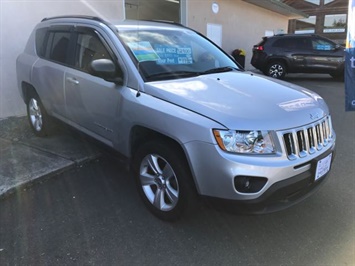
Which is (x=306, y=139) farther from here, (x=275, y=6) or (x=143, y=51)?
(x=275, y=6)

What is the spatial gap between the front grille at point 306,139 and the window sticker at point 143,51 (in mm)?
1594

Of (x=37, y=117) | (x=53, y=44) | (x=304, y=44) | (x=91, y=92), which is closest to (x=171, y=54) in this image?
(x=91, y=92)

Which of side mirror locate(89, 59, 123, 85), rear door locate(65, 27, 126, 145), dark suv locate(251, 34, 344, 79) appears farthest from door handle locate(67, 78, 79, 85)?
dark suv locate(251, 34, 344, 79)

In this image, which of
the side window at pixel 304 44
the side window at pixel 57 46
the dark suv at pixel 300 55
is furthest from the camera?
the side window at pixel 304 44

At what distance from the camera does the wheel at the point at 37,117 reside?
5074 millimetres

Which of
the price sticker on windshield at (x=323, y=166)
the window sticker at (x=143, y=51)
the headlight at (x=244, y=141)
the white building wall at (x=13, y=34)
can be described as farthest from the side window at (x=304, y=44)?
the headlight at (x=244, y=141)

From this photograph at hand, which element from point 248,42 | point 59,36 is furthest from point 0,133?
point 248,42

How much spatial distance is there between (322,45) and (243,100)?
1262 centimetres

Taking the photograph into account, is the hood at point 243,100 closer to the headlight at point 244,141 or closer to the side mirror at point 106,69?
the headlight at point 244,141

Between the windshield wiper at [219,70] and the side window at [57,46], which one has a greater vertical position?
the side window at [57,46]

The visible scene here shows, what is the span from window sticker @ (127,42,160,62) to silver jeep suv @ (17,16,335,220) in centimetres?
1

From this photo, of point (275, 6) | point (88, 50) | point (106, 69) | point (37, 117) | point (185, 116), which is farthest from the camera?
point (275, 6)

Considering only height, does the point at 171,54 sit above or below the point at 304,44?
below

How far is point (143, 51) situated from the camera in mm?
3488
